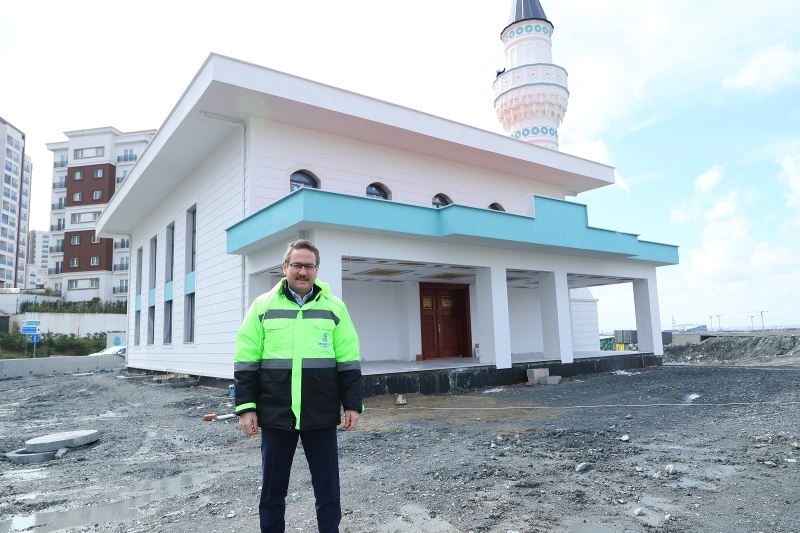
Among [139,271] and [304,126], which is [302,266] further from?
[139,271]

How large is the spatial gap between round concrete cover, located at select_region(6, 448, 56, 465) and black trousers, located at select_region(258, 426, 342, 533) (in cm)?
487

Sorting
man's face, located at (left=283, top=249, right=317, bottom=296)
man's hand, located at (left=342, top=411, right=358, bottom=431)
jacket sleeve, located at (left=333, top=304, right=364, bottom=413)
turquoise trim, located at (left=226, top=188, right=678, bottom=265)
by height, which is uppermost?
turquoise trim, located at (left=226, top=188, right=678, bottom=265)

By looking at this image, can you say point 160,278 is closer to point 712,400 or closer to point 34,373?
point 34,373

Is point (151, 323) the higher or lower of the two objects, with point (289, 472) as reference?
higher

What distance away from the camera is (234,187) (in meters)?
12.7

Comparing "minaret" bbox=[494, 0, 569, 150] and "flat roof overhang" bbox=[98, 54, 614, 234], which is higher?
"minaret" bbox=[494, 0, 569, 150]

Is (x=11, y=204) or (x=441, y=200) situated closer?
(x=441, y=200)

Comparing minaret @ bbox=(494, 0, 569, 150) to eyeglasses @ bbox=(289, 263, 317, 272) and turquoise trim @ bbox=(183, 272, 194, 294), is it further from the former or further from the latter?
eyeglasses @ bbox=(289, 263, 317, 272)

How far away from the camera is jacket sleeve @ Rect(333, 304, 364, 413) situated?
117 inches

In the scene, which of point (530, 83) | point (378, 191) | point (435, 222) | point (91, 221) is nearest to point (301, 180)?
point (378, 191)

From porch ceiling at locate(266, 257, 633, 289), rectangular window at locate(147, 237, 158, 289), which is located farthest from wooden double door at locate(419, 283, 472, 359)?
rectangular window at locate(147, 237, 158, 289)

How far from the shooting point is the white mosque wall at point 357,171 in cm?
1198

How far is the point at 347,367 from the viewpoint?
2.98m

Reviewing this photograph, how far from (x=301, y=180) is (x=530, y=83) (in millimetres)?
15212
